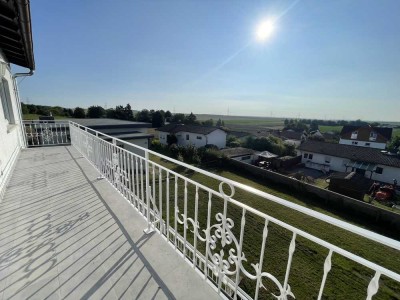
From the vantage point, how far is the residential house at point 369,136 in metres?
27.8

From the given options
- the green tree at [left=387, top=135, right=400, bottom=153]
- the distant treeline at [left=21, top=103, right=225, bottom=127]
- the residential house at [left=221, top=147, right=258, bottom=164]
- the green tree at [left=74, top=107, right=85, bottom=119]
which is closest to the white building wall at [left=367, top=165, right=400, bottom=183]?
the residential house at [left=221, top=147, right=258, bottom=164]

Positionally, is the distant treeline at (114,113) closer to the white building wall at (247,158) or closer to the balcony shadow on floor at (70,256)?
the white building wall at (247,158)

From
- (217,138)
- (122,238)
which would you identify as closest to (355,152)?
(217,138)

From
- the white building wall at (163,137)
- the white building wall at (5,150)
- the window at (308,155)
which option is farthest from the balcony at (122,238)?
the white building wall at (163,137)

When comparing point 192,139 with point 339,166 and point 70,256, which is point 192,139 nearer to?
point 339,166

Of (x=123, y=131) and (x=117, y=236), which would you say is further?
(x=123, y=131)

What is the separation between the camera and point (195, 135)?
26.3 meters

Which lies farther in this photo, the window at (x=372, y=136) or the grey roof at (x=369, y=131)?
the grey roof at (x=369, y=131)

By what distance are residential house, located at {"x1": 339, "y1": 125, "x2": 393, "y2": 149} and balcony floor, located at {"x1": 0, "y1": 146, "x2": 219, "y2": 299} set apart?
35.9m

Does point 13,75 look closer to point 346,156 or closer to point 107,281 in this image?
point 107,281

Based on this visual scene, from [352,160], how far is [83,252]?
24.9 meters

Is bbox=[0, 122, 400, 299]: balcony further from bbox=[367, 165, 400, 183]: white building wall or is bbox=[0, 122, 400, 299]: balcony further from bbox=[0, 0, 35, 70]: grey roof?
bbox=[367, 165, 400, 183]: white building wall

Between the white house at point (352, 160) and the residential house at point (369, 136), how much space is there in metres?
9.52

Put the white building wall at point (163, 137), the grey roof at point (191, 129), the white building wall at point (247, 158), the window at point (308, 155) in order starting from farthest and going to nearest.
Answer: the white building wall at point (163, 137) < the grey roof at point (191, 129) < the window at point (308, 155) < the white building wall at point (247, 158)
